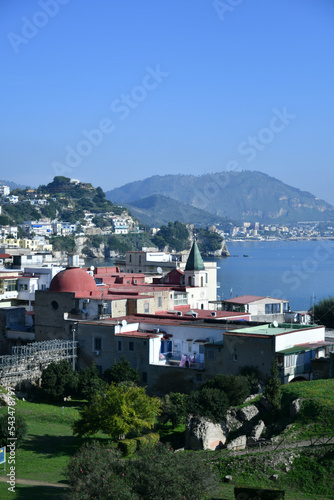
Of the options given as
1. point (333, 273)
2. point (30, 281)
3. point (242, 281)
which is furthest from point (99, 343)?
point (333, 273)

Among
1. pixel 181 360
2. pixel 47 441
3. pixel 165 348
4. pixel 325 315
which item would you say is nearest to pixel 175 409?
pixel 47 441

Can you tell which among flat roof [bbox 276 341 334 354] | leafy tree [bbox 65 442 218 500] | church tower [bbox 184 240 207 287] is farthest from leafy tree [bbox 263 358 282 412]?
church tower [bbox 184 240 207 287]

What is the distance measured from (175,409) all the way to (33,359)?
7903mm

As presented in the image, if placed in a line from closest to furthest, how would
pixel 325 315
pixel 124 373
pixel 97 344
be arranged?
pixel 124 373 < pixel 97 344 < pixel 325 315

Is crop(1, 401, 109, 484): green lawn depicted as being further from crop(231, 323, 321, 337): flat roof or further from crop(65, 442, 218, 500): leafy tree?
crop(231, 323, 321, 337): flat roof

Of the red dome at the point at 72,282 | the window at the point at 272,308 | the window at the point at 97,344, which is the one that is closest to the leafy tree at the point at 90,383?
the window at the point at 97,344

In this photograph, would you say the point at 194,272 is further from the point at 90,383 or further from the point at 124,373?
the point at 90,383

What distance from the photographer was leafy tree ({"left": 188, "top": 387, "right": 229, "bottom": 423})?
2186 cm

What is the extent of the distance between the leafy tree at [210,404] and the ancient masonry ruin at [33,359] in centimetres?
799

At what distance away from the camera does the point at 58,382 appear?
27.1m

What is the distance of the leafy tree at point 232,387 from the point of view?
2298 centimetres

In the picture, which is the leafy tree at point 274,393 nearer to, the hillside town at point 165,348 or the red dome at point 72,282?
the hillside town at point 165,348

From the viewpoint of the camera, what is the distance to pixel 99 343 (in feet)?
96.1

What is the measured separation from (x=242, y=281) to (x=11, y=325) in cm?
6377
